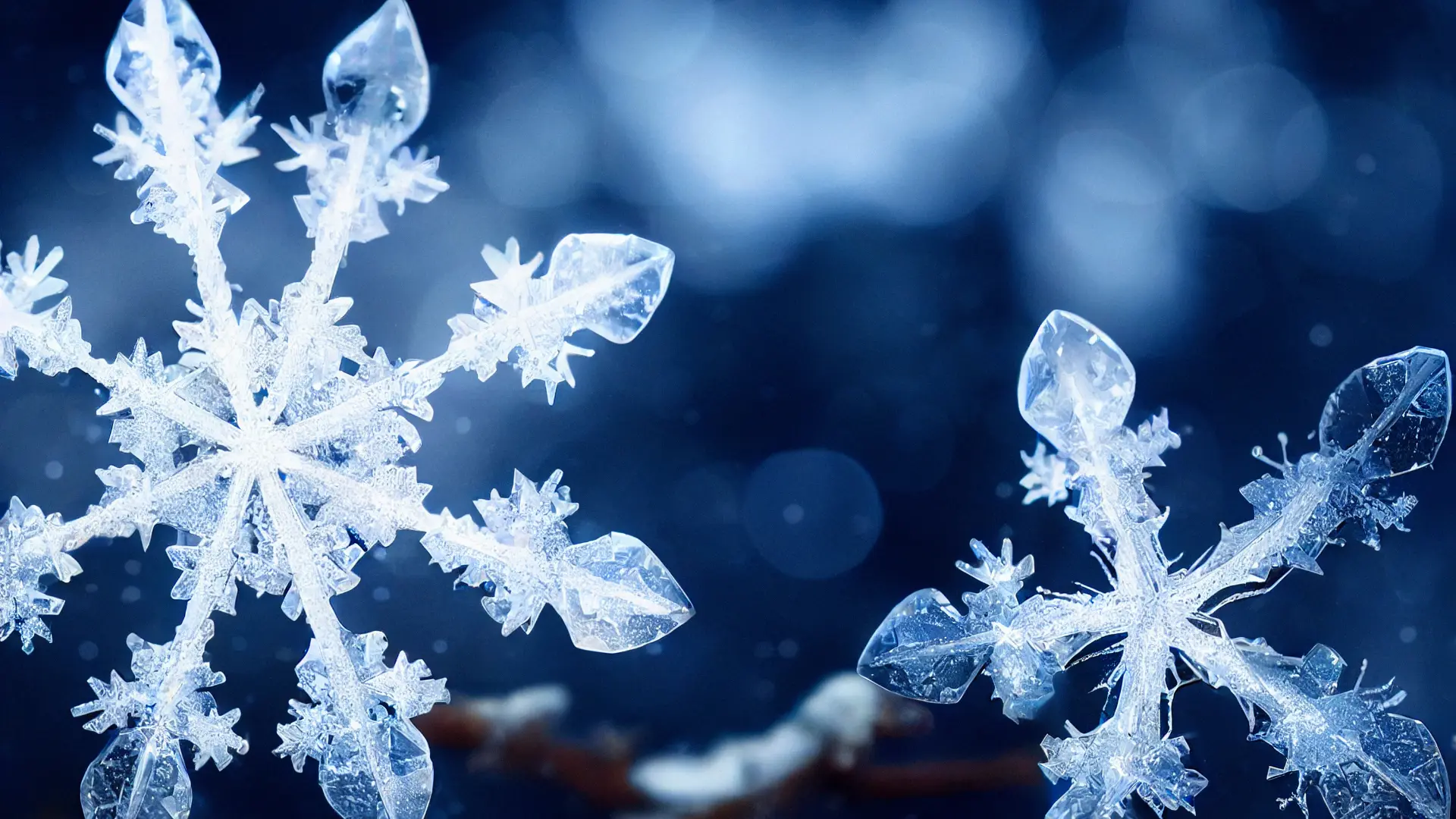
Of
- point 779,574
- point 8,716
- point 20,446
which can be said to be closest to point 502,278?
point 779,574

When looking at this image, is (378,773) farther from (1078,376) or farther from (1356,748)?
(1356,748)

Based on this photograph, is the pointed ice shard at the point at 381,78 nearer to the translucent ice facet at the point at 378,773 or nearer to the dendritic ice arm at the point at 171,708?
the dendritic ice arm at the point at 171,708

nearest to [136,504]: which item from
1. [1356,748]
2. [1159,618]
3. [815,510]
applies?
[815,510]

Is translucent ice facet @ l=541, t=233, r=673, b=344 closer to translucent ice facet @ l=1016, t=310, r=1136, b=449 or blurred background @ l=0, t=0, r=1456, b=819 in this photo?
blurred background @ l=0, t=0, r=1456, b=819

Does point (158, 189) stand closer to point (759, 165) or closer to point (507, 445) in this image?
point (507, 445)

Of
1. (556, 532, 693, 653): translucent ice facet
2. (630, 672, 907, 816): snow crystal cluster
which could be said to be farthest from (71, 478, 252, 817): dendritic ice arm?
(630, 672, 907, 816): snow crystal cluster

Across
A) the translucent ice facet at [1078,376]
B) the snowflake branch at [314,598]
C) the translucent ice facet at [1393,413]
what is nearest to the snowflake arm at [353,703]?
the snowflake branch at [314,598]
